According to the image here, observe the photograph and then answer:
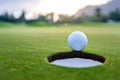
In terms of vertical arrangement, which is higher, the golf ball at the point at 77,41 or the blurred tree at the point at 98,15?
the golf ball at the point at 77,41

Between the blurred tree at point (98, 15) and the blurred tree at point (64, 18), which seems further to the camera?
the blurred tree at point (98, 15)

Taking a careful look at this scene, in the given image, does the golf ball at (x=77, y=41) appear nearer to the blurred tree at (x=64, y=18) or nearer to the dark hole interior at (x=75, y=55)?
the dark hole interior at (x=75, y=55)

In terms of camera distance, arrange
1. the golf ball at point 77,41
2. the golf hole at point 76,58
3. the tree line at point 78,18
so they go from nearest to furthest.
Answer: the golf hole at point 76,58, the golf ball at point 77,41, the tree line at point 78,18

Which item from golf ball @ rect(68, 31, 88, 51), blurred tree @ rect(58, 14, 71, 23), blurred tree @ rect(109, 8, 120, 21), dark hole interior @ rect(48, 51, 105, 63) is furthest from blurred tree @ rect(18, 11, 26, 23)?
golf ball @ rect(68, 31, 88, 51)

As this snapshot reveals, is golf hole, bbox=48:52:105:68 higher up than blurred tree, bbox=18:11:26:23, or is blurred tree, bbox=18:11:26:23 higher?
golf hole, bbox=48:52:105:68

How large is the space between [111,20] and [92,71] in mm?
68443

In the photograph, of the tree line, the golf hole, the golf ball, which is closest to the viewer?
the golf hole

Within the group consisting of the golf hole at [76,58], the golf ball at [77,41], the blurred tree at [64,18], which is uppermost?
the golf ball at [77,41]

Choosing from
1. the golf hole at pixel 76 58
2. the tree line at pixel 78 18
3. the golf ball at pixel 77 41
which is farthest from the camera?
the tree line at pixel 78 18

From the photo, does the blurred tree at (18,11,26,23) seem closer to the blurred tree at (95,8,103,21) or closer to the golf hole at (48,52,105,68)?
the blurred tree at (95,8,103,21)

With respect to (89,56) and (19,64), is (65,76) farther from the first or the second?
(89,56)

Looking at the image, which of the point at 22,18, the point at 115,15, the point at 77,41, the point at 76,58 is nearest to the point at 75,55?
the point at 76,58

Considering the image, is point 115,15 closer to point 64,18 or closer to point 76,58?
point 64,18

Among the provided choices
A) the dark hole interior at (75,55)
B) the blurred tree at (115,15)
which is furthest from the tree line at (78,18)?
the dark hole interior at (75,55)
